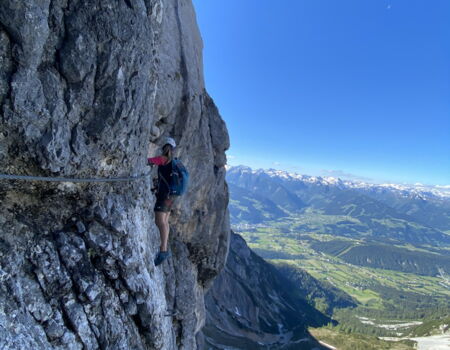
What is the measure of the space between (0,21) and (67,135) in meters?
2.75

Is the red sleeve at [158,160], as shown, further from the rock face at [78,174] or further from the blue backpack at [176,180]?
the rock face at [78,174]

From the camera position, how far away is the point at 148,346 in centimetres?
998

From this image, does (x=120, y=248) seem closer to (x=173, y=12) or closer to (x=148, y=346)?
(x=148, y=346)

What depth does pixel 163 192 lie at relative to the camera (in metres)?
11.8

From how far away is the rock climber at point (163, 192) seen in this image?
11328 millimetres

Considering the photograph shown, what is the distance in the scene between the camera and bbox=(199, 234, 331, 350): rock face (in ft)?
330

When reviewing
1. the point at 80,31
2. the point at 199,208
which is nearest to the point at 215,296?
the point at 199,208

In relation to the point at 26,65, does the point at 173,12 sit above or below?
above

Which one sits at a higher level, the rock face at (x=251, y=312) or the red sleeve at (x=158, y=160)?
the red sleeve at (x=158, y=160)

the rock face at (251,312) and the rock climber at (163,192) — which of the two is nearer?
the rock climber at (163,192)

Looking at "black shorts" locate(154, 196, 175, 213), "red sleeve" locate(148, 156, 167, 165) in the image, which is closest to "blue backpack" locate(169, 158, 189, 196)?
"red sleeve" locate(148, 156, 167, 165)

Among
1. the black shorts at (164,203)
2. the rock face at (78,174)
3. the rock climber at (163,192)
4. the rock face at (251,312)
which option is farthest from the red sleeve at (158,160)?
the rock face at (251,312)

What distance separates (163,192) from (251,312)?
137933mm

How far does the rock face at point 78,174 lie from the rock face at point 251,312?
227 ft
